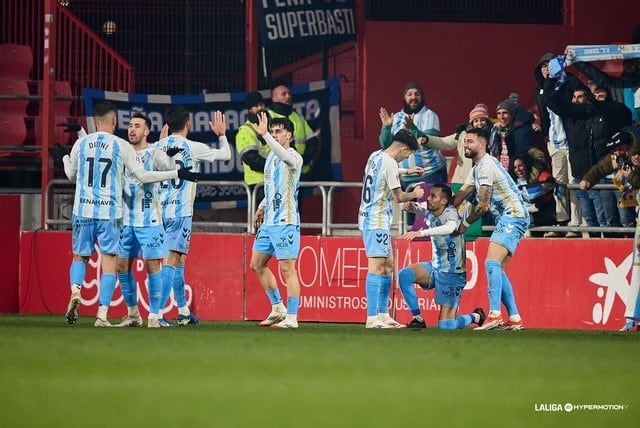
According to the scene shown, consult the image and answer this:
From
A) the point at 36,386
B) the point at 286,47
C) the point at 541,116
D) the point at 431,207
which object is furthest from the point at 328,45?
the point at 36,386

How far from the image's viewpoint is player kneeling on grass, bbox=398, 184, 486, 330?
16.4m

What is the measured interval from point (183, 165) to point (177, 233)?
0.85 meters

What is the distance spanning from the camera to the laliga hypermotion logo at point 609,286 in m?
18.2

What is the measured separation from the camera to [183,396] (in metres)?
8.24

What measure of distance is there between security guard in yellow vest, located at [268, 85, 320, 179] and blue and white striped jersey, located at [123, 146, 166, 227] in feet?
12.8

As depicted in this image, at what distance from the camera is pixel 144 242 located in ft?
50.2

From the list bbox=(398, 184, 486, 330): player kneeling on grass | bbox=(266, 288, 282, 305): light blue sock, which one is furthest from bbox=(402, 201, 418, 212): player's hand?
bbox=(266, 288, 282, 305): light blue sock

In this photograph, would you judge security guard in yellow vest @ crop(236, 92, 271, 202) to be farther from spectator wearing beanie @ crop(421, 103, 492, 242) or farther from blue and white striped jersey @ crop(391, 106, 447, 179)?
spectator wearing beanie @ crop(421, 103, 492, 242)

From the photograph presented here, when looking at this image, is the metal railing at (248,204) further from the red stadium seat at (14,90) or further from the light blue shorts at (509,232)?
the light blue shorts at (509,232)

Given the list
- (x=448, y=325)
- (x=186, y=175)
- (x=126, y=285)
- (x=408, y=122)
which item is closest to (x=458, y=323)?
(x=448, y=325)

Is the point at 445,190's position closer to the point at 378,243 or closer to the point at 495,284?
the point at 378,243

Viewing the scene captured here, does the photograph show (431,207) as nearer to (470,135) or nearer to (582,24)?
(470,135)

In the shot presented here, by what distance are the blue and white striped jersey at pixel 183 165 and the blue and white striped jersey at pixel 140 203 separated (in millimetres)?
699

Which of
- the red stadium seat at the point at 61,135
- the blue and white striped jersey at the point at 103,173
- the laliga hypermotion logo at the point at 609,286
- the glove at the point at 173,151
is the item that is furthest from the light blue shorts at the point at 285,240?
the red stadium seat at the point at 61,135
